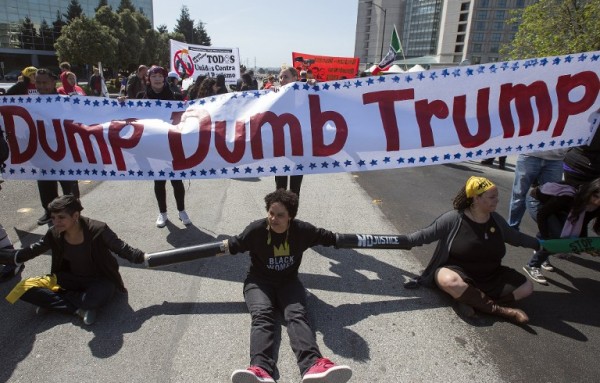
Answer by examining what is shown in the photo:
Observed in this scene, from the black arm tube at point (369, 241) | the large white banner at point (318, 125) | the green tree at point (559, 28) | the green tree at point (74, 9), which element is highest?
the green tree at point (74, 9)

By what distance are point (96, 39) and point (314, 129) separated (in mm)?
33042

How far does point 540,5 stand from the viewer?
12.9 metres

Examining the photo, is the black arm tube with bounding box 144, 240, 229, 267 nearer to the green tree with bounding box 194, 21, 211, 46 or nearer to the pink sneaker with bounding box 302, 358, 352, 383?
the pink sneaker with bounding box 302, 358, 352, 383

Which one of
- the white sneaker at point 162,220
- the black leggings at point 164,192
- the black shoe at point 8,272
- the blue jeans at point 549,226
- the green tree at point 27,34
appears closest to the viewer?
the black shoe at point 8,272

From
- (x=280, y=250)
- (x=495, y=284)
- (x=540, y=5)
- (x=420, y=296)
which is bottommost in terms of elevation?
(x=420, y=296)

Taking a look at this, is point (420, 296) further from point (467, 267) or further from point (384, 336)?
point (384, 336)

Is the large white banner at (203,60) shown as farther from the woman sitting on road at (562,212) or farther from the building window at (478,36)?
the building window at (478,36)

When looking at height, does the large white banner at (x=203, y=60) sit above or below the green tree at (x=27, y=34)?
below

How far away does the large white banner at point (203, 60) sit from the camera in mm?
13422

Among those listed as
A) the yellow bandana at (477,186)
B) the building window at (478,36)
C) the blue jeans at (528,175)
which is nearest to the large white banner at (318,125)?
the blue jeans at (528,175)

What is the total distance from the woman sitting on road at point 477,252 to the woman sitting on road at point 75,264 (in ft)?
8.87

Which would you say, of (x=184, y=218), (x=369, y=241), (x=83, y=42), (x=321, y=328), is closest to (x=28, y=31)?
(x=83, y=42)

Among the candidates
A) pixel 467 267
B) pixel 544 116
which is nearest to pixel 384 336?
pixel 467 267

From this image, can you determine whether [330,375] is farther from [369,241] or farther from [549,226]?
[549,226]
